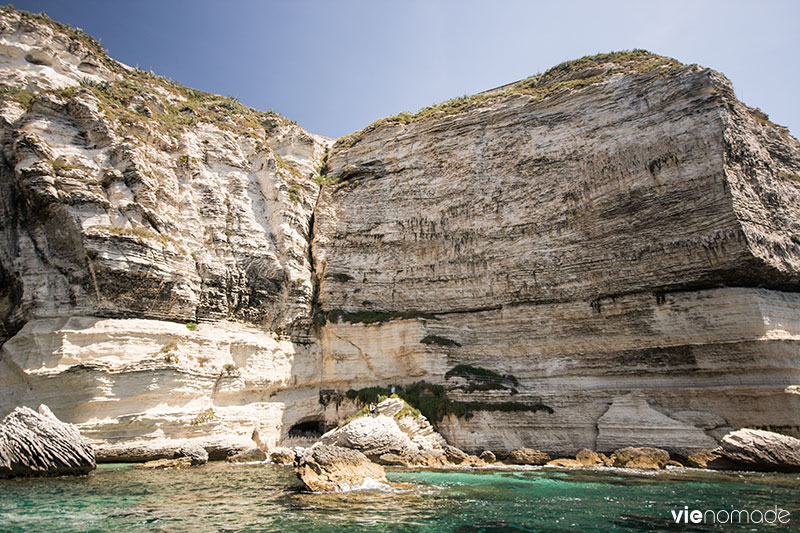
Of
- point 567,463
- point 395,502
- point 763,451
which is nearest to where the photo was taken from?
point 395,502

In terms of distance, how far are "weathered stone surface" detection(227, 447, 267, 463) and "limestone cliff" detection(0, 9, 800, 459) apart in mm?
824

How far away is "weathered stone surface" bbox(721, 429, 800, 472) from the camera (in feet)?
48.0

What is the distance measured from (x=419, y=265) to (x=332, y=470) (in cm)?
1545

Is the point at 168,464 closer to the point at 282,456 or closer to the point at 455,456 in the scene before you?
the point at 282,456

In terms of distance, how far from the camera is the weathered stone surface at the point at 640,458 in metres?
16.3

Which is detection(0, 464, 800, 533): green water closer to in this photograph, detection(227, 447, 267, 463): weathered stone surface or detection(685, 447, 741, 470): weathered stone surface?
detection(685, 447, 741, 470): weathered stone surface

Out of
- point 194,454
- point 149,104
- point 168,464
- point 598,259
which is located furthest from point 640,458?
point 149,104

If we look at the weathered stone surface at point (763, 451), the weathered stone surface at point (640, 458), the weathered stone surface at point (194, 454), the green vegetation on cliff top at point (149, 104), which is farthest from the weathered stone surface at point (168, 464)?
the weathered stone surface at point (763, 451)

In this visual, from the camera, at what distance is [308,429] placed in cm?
2448

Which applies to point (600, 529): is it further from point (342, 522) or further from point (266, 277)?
point (266, 277)

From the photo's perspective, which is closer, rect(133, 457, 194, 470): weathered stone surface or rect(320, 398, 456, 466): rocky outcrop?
rect(133, 457, 194, 470): weathered stone surface

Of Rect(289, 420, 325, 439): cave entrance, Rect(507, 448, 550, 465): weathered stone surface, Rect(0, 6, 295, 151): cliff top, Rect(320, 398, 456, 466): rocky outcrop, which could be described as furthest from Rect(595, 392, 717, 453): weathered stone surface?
Rect(0, 6, 295, 151): cliff top

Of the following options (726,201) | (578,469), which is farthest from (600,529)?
(726,201)

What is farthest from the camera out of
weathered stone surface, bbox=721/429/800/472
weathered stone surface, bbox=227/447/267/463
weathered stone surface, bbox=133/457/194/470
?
weathered stone surface, bbox=227/447/267/463
